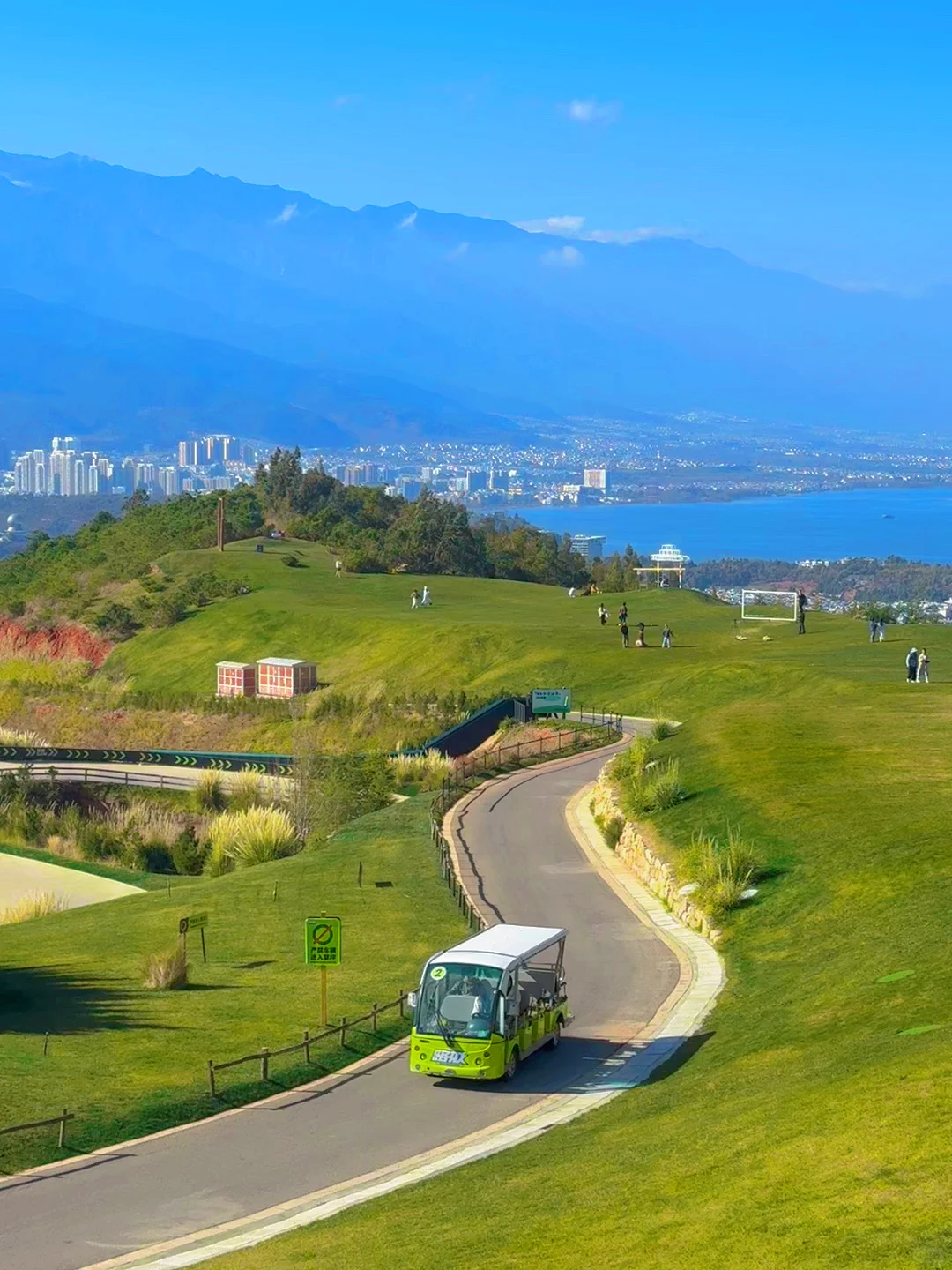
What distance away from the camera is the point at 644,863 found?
3145 centimetres

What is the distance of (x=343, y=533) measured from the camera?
103188 millimetres

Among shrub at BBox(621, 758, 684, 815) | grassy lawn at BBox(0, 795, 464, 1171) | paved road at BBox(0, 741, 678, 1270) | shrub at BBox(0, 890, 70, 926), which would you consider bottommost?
shrub at BBox(0, 890, 70, 926)

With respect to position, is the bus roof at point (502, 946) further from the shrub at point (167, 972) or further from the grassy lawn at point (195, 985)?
the shrub at point (167, 972)

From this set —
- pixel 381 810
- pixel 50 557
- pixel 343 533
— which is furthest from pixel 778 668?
pixel 50 557

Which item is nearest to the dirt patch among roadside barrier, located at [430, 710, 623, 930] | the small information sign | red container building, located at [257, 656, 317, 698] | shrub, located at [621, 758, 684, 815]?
red container building, located at [257, 656, 317, 698]

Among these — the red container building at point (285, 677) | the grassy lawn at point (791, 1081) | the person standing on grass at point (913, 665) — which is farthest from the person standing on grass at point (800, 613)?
the red container building at point (285, 677)

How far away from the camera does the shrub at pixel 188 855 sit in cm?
4091

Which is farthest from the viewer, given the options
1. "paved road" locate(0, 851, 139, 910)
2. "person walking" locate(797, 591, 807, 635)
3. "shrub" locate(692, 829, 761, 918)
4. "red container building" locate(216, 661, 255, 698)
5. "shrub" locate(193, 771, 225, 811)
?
"red container building" locate(216, 661, 255, 698)

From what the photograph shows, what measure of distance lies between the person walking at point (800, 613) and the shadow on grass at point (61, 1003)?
39.9 metres

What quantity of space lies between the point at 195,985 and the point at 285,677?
3969 centimetres

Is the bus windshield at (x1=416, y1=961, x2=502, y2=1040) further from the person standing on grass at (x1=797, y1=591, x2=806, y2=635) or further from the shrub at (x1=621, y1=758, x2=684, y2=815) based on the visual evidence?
the person standing on grass at (x1=797, y1=591, x2=806, y2=635)

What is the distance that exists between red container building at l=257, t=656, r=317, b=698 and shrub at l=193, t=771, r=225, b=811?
15.6 m

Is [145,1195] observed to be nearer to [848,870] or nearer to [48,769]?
[848,870]

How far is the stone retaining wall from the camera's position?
2758 cm
